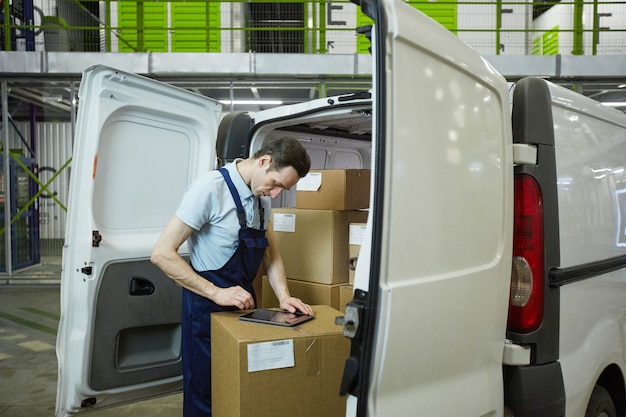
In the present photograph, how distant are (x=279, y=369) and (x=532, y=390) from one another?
83 cm

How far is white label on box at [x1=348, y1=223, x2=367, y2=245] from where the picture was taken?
104 inches

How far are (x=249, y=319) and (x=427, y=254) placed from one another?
93 centimetres

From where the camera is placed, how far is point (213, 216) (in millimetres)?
2264

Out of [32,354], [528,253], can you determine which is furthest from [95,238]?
[32,354]

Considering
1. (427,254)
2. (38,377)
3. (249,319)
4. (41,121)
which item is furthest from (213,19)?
(427,254)

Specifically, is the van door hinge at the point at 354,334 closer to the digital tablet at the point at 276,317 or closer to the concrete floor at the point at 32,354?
the digital tablet at the point at 276,317

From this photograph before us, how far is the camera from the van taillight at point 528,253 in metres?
1.63

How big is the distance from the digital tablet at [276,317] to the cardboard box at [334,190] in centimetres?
77

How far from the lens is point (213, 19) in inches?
320

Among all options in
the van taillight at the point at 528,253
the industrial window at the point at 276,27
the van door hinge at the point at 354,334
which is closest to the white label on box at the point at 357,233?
the van taillight at the point at 528,253

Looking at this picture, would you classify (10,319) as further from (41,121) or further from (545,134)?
(545,134)

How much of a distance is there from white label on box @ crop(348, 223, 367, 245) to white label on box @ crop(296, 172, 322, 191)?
1.02ft

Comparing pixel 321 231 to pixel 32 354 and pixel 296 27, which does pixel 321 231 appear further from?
pixel 296 27

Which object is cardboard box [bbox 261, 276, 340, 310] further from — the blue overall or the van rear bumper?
the van rear bumper
